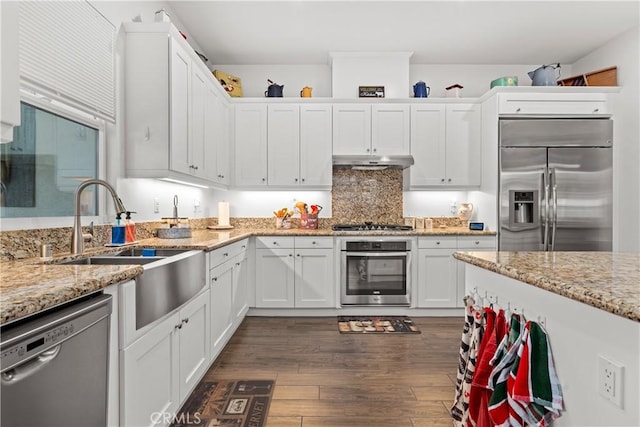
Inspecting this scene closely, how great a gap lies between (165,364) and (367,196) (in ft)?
10.6

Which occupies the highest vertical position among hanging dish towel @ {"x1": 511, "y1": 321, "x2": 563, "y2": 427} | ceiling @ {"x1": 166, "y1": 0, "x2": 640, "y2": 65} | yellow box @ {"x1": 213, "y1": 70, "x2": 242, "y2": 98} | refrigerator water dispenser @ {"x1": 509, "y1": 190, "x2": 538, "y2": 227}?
ceiling @ {"x1": 166, "y1": 0, "x2": 640, "y2": 65}

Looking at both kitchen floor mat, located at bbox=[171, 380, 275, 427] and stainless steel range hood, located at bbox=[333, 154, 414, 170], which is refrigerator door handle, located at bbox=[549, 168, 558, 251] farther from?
kitchen floor mat, located at bbox=[171, 380, 275, 427]

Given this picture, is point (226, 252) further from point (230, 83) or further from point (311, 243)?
point (230, 83)

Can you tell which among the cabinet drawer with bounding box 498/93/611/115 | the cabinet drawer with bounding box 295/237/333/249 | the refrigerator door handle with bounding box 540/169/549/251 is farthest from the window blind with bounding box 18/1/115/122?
the refrigerator door handle with bounding box 540/169/549/251

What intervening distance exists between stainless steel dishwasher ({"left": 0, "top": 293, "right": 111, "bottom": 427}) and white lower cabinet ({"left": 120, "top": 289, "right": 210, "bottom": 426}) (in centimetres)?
18

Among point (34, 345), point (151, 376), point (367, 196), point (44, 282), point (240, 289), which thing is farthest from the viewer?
point (367, 196)

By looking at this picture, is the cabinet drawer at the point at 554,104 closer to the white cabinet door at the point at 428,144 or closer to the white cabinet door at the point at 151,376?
the white cabinet door at the point at 428,144

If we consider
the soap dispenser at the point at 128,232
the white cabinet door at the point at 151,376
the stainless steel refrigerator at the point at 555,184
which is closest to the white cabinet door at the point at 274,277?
the soap dispenser at the point at 128,232

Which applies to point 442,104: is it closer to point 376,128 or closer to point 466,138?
point 466,138

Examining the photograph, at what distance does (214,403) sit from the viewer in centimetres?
218

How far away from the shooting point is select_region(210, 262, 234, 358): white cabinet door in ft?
8.66

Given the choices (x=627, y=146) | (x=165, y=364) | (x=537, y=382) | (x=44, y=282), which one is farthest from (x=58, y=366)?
(x=627, y=146)

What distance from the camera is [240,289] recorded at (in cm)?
349

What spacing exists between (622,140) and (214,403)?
4.55 meters
